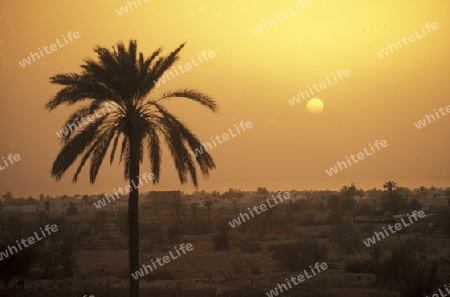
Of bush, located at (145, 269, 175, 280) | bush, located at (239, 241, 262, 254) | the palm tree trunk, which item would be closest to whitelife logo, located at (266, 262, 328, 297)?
bush, located at (145, 269, 175, 280)

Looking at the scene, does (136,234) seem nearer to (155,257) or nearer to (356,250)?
(155,257)

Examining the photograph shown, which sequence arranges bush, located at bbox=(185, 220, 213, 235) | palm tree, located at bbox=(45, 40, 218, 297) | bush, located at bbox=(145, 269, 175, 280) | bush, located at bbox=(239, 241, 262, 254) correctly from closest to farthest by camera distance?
1. palm tree, located at bbox=(45, 40, 218, 297)
2. bush, located at bbox=(145, 269, 175, 280)
3. bush, located at bbox=(239, 241, 262, 254)
4. bush, located at bbox=(185, 220, 213, 235)

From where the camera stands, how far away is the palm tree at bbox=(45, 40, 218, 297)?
20062 millimetres

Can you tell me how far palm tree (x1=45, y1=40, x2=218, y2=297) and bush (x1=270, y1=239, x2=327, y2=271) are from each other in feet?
59.2

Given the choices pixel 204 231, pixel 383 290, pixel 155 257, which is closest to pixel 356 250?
pixel 155 257

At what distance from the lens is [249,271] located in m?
36.1

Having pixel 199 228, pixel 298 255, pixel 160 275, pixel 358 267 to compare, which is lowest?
pixel 358 267

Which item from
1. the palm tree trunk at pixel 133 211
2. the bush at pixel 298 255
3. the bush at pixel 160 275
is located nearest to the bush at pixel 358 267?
the bush at pixel 298 255

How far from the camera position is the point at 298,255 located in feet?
125

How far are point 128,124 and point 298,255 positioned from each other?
20.8m

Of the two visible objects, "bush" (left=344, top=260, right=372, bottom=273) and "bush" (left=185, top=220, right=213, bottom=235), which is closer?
"bush" (left=344, top=260, right=372, bottom=273)

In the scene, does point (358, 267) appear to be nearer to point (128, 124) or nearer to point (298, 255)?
point (298, 255)

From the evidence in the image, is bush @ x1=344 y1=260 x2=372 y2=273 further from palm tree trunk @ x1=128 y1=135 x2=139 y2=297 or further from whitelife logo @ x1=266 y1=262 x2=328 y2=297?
palm tree trunk @ x1=128 y1=135 x2=139 y2=297

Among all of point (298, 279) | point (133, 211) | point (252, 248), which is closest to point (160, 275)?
point (298, 279)
